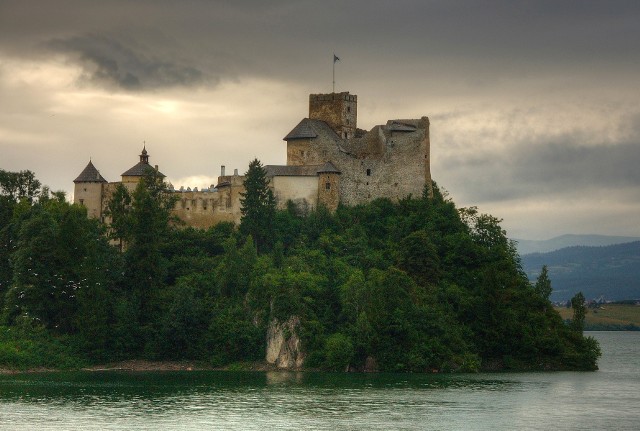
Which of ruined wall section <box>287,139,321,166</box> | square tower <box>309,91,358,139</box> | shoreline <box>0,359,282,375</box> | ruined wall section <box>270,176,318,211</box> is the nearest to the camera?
shoreline <box>0,359,282,375</box>

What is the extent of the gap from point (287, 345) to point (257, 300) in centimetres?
479

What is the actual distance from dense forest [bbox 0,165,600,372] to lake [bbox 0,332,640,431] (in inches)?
127

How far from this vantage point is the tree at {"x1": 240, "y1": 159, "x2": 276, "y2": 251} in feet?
316

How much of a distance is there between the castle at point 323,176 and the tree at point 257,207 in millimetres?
3369

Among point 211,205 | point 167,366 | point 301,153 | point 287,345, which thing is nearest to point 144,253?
point 167,366

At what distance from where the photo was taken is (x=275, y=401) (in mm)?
65125

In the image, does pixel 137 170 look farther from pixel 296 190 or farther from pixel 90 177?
pixel 296 190

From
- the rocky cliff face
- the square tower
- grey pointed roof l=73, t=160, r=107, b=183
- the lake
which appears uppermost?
the square tower

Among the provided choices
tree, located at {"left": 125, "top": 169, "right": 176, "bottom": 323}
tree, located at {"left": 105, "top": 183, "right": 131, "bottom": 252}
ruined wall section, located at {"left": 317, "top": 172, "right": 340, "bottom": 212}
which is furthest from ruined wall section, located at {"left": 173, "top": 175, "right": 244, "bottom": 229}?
tree, located at {"left": 125, "top": 169, "right": 176, "bottom": 323}

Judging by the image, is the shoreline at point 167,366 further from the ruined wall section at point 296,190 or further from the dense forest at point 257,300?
the ruined wall section at point 296,190

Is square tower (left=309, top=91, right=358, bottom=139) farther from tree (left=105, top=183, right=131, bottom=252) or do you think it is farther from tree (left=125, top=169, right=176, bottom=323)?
tree (left=125, top=169, right=176, bottom=323)

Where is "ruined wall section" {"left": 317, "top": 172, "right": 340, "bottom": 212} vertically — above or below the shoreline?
above

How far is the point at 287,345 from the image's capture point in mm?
86250

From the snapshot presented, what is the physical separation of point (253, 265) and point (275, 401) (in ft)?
88.2
